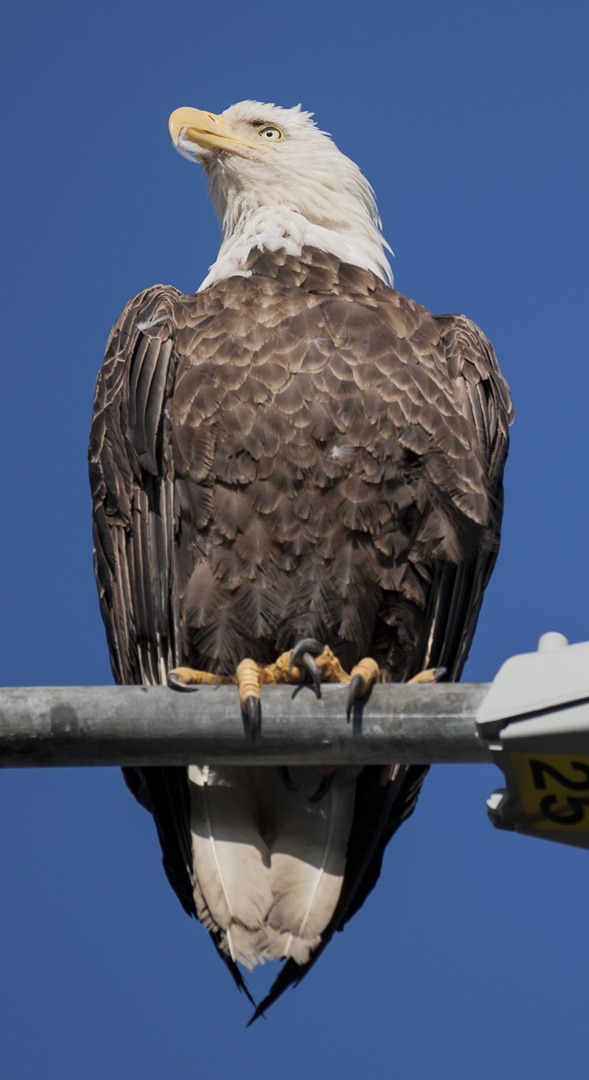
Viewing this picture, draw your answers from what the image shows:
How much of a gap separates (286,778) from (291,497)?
883 millimetres

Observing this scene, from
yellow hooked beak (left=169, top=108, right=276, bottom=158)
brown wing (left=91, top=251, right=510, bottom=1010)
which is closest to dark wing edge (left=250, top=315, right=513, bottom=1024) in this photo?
brown wing (left=91, top=251, right=510, bottom=1010)

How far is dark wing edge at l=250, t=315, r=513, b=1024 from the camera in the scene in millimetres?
4492

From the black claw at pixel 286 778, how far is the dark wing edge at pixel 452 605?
0.79 feet

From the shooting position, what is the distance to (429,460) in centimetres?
440

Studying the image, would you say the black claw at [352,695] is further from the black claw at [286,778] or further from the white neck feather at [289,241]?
the white neck feather at [289,241]

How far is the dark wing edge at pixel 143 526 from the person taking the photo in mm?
4484

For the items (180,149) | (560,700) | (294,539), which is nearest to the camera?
(560,700)

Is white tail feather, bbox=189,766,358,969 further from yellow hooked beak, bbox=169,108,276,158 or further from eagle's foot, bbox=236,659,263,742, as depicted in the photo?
yellow hooked beak, bbox=169,108,276,158

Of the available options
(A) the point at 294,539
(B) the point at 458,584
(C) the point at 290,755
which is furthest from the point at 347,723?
(B) the point at 458,584

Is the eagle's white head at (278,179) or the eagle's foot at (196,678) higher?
the eagle's white head at (278,179)

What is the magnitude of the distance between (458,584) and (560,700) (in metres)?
2.22

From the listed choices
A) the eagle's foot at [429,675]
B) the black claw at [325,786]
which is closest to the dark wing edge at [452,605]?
the black claw at [325,786]

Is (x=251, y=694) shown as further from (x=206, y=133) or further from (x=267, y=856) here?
(x=206, y=133)

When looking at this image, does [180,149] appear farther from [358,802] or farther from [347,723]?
[347,723]
